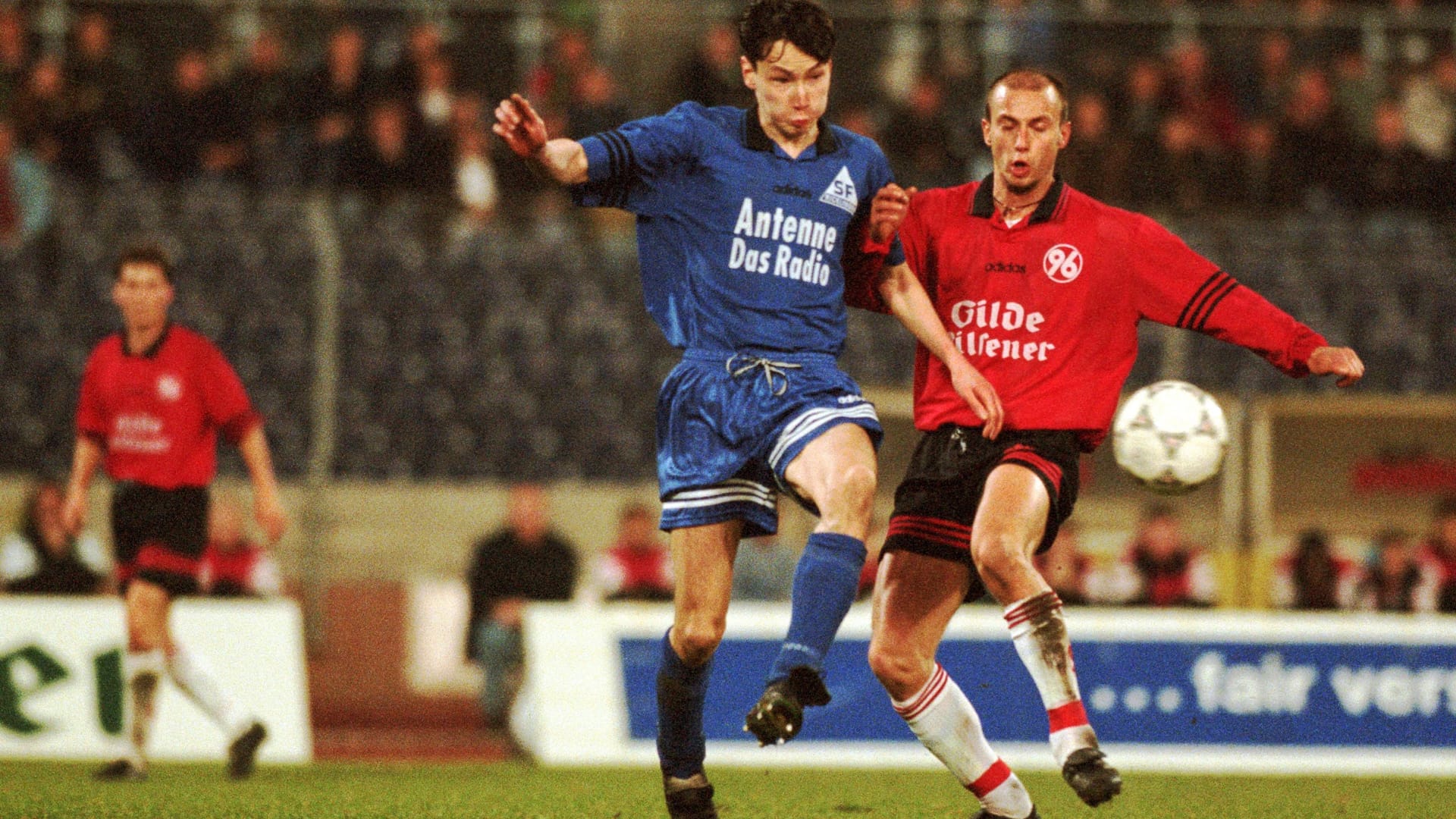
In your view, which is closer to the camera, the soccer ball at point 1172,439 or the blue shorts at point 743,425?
the blue shorts at point 743,425

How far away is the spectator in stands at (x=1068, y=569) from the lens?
11.5 metres

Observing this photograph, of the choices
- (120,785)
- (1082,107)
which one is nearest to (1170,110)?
(1082,107)

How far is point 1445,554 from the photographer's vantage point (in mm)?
11836

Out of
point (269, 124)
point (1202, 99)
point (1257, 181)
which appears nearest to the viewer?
point (269, 124)

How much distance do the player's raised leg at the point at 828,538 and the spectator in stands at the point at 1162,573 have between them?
6.86m

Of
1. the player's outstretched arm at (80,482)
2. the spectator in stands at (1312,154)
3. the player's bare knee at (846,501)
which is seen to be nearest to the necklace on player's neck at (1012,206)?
the player's bare knee at (846,501)

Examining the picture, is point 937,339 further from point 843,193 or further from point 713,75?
point 713,75

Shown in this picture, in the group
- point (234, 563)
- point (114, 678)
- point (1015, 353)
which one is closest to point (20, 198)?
point (234, 563)

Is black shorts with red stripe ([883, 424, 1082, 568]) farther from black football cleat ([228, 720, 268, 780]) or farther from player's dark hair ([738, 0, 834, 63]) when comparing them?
black football cleat ([228, 720, 268, 780])

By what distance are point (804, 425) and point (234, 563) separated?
7783mm

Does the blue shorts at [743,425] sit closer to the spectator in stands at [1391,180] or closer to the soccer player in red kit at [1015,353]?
the soccer player in red kit at [1015,353]

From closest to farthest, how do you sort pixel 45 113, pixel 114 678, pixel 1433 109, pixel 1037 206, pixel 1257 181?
pixel 1037 206 → pixel 114 678 → pixel 45 113 → pixel 1257 181 → pixel 1433 109

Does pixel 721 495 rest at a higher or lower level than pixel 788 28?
lower

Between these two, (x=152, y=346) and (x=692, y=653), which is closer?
(x=692, y=653)
